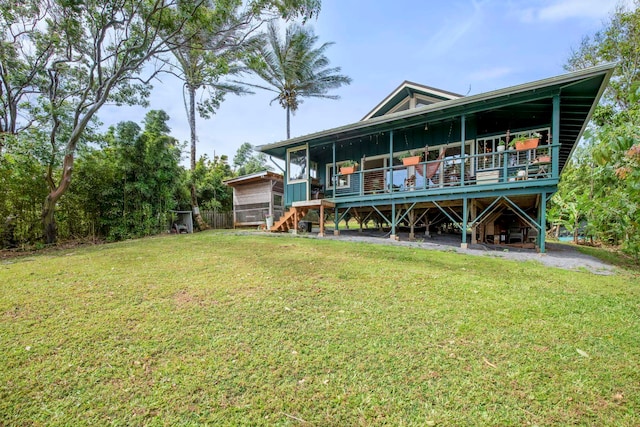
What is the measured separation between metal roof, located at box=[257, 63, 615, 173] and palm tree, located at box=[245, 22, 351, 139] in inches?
433

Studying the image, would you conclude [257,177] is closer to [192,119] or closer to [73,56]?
[192,119]

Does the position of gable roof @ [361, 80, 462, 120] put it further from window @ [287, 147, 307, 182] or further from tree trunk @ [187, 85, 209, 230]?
tree trunk @ [187, 85, 209, 230]

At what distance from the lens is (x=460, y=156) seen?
8.43m

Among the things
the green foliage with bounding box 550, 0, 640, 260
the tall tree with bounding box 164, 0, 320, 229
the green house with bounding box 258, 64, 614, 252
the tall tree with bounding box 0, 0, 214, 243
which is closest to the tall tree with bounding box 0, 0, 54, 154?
the tall tree with bounding box 0, 0, 214, 243

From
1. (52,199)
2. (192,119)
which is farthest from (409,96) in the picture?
(52,199)

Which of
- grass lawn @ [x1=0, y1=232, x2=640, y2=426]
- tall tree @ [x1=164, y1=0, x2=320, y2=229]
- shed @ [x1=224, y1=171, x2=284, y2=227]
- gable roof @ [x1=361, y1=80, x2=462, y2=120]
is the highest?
tall tree @ [x1=164, y1=0, x2=320, y2=229]

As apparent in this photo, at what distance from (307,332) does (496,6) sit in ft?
42.7

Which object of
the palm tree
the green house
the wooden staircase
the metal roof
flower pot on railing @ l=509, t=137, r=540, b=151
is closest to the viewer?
the metal roof

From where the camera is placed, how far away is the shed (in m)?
15.1

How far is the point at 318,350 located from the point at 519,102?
873cm

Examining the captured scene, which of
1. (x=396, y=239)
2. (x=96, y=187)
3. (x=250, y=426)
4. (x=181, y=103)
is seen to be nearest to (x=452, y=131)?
(x=396, y=239)

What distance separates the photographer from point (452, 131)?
10.3 metres

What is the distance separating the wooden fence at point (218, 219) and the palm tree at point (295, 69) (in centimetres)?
884

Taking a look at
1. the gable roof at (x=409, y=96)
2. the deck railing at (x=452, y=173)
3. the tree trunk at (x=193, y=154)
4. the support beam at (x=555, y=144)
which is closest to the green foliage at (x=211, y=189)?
the tree trunk at (x=193, y=154)
